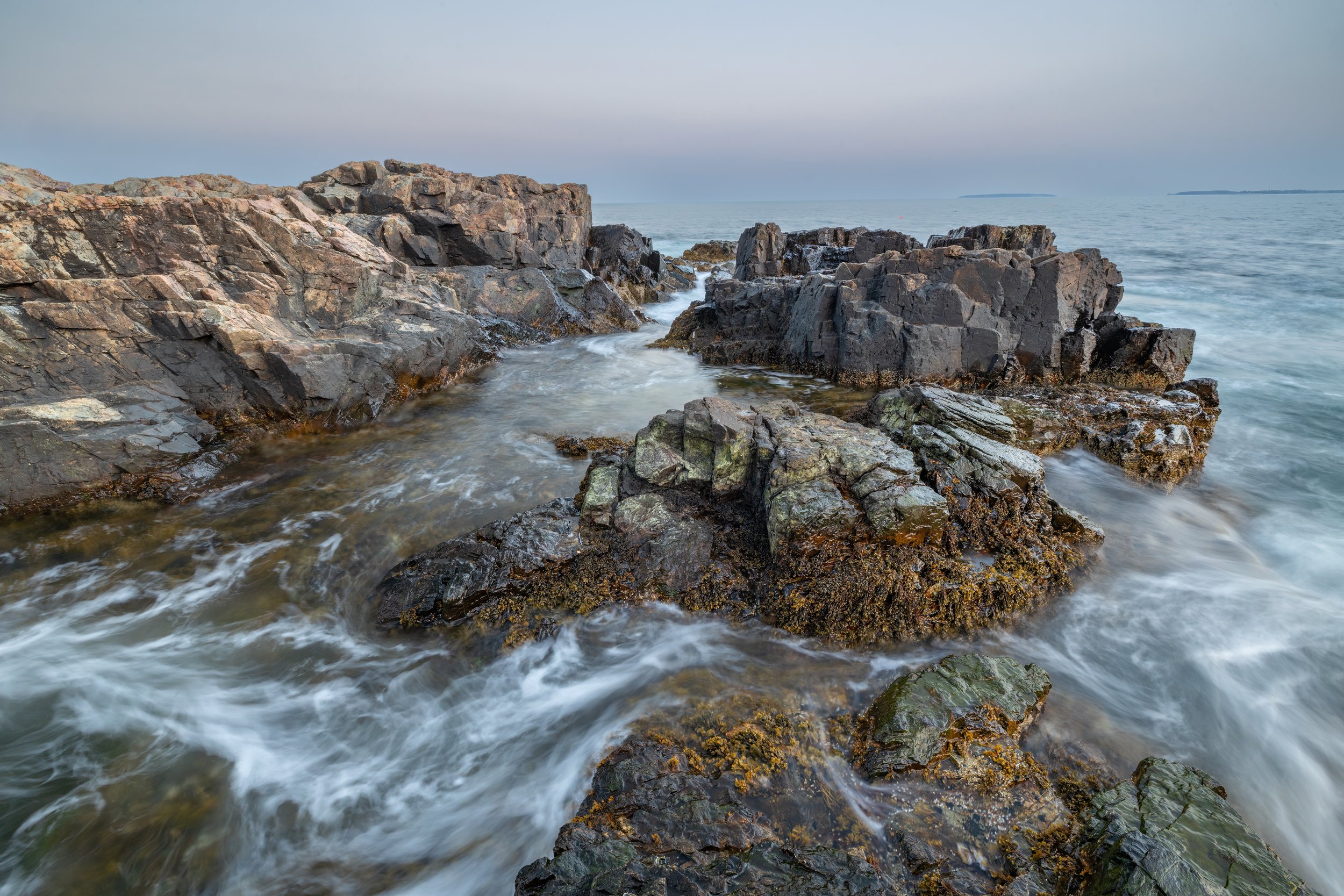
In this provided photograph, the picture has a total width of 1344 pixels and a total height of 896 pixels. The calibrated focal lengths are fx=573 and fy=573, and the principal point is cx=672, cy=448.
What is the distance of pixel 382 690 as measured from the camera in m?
6.29

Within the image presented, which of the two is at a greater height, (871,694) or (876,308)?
(876,308)

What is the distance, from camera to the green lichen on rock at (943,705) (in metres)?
4.95

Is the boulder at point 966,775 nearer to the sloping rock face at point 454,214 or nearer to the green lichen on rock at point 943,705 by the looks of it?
the green lichen on rock at point 943,705

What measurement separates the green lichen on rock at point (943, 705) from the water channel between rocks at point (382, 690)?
422 mm

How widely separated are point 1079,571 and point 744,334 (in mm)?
13247

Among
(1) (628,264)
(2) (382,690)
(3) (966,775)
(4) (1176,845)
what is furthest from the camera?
(1) (628,264)

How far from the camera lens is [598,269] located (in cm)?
2842

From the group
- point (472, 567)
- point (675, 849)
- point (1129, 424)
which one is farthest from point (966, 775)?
point (1129, 424)

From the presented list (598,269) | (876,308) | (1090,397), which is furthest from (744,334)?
(598,269)

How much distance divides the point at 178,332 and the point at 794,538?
41.0 ft

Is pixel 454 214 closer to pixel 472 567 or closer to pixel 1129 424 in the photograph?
pixel 472 567

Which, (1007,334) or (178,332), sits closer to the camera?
(178,332)

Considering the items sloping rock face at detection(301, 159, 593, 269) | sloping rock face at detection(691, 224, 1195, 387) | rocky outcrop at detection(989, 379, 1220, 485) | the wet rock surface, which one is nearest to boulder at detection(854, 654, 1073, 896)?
rocky outcrop at detection(989, 379, 1220, 485)

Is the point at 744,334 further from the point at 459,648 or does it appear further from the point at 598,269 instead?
the point at 459,648
